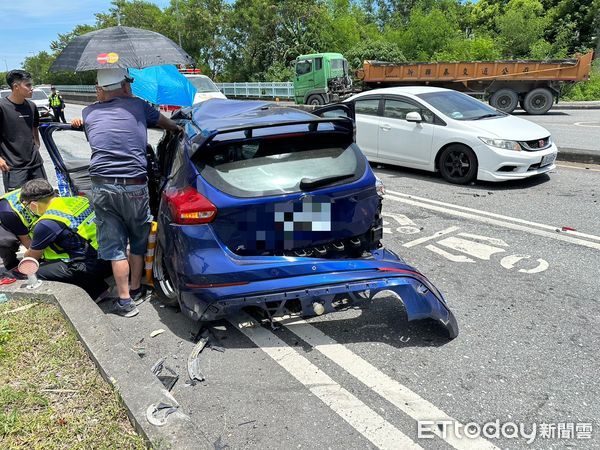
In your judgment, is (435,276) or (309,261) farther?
(435,276)

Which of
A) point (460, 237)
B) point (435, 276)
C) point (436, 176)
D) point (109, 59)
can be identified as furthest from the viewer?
point (436, 176)

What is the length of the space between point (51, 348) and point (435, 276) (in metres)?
3.07

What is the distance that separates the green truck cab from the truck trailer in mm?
44

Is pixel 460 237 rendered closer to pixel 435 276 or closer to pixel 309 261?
pixel 435 276

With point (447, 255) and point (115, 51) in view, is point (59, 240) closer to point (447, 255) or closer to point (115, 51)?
point (115, 51)

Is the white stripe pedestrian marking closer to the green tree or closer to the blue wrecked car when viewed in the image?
the blue wrecked car

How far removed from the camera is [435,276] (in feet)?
13.5

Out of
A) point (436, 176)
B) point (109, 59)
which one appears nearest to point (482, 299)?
point (109, 59)

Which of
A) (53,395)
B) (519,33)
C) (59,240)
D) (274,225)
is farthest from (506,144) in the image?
(519,33)

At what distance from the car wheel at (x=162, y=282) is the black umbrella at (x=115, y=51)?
1.51 meters

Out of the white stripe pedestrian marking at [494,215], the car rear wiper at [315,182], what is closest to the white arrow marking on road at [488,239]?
the white stripe pedestrian marking at [494,215]

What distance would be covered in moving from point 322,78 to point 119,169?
18.5 m

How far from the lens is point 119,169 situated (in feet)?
10.9

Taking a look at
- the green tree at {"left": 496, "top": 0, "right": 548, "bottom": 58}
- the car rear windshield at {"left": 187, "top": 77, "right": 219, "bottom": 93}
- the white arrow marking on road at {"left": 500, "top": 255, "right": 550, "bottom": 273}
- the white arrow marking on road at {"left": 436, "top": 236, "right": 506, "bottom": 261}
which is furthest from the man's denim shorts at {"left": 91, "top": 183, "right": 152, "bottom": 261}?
the green tree at {"left": 496, "top": 0, "right": 548, "bottom": 58}
